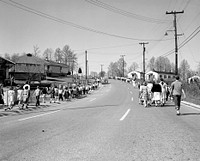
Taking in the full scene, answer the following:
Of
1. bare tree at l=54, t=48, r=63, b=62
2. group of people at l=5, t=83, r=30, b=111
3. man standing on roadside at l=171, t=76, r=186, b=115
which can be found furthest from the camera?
bare tree at l=54, t=48, r=63, b=62

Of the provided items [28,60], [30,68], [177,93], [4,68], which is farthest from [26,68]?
[177,93]

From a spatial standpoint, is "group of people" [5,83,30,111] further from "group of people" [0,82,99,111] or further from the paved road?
the paved road

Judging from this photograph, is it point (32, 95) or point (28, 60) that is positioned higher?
point (28, 60)

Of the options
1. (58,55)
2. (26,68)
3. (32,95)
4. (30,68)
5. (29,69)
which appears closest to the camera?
(32,95)

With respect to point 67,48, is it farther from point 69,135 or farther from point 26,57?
point 69,135

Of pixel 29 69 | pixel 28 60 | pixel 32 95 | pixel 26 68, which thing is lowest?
pixel 32 95

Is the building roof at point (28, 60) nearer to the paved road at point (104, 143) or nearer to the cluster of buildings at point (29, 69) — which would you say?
the cluster of buildings at point (29, 69)

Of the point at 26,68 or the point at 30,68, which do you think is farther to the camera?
the point at 30,68

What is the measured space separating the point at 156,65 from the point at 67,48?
213 ft

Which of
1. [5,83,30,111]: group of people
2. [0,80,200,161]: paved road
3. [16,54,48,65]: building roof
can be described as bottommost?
[0,80,200,161]: paved road

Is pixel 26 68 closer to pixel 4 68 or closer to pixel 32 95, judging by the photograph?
pixel 4 68

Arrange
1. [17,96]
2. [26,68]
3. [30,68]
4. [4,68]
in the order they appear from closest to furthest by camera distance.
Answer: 1. [17,96]
2. [4,68]
3. [26,68]
4. [30,68]

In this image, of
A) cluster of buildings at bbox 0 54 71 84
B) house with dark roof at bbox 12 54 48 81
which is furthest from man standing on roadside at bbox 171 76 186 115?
house with dark roof at bbox 12 54 48 81

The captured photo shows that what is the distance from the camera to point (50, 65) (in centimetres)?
6462
